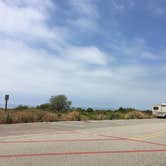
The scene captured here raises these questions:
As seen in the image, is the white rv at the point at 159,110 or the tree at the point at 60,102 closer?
the white rv at the point at 159,110

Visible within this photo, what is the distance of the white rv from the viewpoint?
42875mm

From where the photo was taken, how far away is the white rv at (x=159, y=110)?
42.9m

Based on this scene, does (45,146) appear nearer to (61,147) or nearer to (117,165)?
(61,147)

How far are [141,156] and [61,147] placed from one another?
2.89 m

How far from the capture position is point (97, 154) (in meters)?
9.91

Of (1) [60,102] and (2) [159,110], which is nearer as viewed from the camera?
(2) [159,110]

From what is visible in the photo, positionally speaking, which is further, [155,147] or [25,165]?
[155,147]

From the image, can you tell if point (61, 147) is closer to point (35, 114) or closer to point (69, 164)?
point (69, 164)

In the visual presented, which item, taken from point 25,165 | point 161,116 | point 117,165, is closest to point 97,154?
point 117,165

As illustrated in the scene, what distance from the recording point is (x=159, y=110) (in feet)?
142

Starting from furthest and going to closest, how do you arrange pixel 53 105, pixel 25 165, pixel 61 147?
pixel 53 105 → pixel 61 147 → pixel 25 165

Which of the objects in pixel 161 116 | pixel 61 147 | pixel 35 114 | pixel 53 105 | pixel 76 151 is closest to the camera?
pixel 76 151

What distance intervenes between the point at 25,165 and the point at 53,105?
5000 centimetres

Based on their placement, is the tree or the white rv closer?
the white rv
